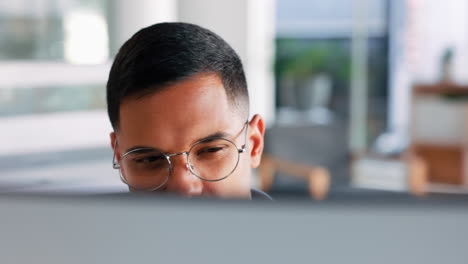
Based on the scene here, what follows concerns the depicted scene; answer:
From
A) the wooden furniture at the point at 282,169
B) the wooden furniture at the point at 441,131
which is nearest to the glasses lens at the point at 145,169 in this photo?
the wooden furniture at the point at 282,169

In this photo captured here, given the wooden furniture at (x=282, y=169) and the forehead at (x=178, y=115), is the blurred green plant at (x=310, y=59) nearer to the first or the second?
the wooden furniture at (x=282, y=169)

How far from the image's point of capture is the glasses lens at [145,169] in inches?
6.2

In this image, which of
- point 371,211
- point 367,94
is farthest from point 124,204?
point 367,94

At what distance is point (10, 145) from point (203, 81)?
0.07 metres

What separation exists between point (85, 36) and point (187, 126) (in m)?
0.06

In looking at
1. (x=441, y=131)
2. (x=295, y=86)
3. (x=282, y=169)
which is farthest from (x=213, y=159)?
(x=295, y=86)

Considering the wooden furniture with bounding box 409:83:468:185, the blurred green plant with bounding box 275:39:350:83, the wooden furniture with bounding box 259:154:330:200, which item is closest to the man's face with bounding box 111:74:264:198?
the wooden furniture with bounding box 259:154:330:200

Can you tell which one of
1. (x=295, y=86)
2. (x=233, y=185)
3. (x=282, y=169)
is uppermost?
(x=233, y=185)

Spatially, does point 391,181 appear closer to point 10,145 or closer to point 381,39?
point 381,39

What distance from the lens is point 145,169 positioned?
0.16 m

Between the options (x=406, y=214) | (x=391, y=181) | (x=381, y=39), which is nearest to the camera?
(x=406, y=214)

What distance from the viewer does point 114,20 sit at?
0.18 meters

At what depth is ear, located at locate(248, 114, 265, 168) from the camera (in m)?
0.20

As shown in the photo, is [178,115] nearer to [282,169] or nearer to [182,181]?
[182,181]
